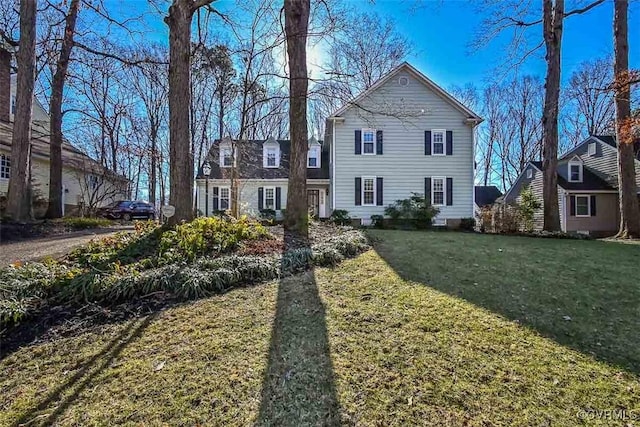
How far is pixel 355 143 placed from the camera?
56.7ft

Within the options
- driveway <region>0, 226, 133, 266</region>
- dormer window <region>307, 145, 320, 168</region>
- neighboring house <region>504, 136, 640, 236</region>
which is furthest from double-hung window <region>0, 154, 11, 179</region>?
neighboring house <region>504, 136, 640, 236</region>

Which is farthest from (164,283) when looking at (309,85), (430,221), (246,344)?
(430,221)

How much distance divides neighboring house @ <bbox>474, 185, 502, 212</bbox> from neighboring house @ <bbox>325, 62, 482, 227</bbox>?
14.0 metres

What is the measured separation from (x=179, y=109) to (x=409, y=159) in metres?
12.4

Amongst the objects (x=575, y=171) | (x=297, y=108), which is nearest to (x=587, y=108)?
(x=575, y=171)

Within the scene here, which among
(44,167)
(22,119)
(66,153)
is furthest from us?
(66,153)

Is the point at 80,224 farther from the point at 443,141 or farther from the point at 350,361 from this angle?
the point at 443,141

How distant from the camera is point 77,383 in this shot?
2.67 meters

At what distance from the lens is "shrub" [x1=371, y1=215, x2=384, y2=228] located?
16.5m

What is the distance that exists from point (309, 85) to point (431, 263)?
5220 mm

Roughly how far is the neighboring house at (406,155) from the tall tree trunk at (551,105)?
4.23 m

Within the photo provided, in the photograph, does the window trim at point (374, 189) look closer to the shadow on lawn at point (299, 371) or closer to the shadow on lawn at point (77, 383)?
the shadow on lawn at point (299, 371)

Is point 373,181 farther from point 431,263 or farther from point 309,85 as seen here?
point 431,263

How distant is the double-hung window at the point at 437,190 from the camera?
682 inches
